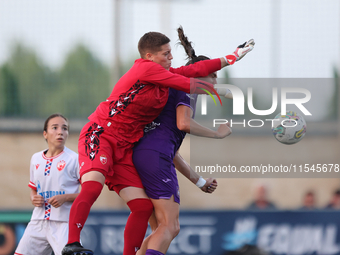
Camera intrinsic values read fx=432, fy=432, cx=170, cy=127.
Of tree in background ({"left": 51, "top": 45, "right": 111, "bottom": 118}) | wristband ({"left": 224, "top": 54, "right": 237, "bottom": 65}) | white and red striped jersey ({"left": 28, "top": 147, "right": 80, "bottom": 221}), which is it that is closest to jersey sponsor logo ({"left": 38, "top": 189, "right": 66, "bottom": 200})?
white and red striped jersey ({"left": 28, "top": 147, "right": 80, "bottom": 221})

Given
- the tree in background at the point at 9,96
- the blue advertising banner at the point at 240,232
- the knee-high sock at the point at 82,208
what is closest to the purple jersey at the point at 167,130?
the knee-high sock at the point at 82,208

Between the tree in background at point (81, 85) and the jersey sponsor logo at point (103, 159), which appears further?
the tree in background at point (81, 85)

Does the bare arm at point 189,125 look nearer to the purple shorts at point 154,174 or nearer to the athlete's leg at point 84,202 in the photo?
the purple shorts at point 154,174

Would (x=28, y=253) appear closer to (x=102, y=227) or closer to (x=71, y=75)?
(x=102, y=227)

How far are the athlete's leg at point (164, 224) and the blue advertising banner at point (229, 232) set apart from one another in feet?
8.38

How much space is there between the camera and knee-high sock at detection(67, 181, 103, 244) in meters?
3.10

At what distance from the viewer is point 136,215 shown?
345cm

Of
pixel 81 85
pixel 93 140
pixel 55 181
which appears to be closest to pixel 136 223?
pixel 93 140

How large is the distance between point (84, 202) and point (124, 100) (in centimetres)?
83

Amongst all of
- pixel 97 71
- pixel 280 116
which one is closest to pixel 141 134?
pixel 280 116

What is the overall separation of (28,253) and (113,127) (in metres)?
1.64

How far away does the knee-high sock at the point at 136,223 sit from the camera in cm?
345

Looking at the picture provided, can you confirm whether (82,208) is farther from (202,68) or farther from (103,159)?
(202,68)

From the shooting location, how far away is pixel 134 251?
3533 millimetres
